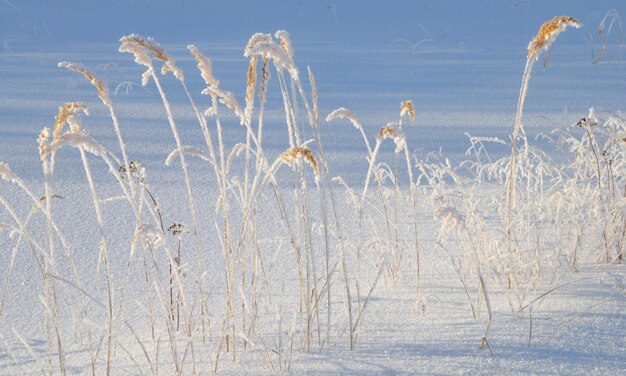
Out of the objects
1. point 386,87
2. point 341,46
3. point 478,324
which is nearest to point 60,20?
point 341,46

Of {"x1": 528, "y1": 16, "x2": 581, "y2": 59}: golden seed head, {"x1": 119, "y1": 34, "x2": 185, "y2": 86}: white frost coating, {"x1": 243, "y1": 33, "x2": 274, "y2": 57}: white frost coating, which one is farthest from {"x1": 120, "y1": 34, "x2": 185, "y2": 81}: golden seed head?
{"x1": 528, "y1": 16, "x2": 581, "y2": 59}: golden seed head

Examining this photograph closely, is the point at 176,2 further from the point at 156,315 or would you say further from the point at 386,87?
the point at 156,315

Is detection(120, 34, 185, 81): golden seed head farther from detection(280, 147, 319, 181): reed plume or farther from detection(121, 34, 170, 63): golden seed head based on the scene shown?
detection(280, 147, 319, 181): reed plume

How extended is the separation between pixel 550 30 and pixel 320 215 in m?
1.43

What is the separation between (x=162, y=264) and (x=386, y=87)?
2.57 meters

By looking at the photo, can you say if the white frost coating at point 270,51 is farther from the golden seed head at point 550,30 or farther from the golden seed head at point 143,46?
→ the golden seed head at point 550,30

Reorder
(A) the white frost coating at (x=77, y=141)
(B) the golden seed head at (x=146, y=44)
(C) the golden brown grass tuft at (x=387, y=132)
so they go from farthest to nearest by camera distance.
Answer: (C) the golden brown grass tuft at (x=387, y=132)
(B) the golden seed head at (x=146, y=44)
(A) the white frost coating at (x=77, y=141)

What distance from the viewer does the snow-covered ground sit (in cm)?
151

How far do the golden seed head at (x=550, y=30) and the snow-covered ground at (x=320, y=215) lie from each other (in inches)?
12.9

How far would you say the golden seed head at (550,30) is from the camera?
1292 mm

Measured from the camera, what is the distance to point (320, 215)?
8.67ft

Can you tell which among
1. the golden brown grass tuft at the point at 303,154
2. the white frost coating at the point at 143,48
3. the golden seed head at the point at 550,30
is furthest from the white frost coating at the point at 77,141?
the golden seed head at the point at 550,30

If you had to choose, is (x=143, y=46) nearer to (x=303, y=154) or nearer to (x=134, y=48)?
(x=134, y=48)

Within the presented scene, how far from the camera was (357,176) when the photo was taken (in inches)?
121
